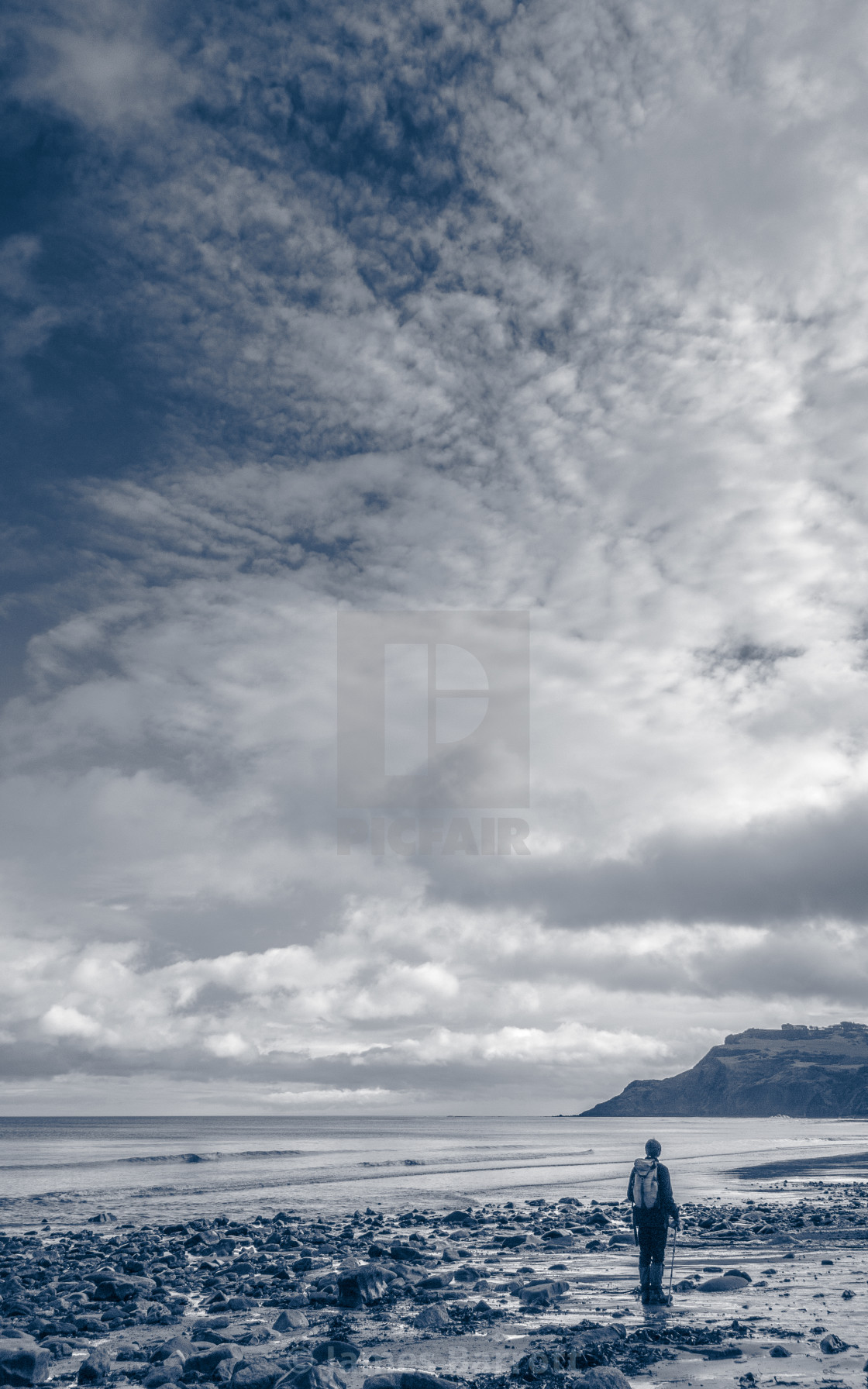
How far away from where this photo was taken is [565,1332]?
12.8m

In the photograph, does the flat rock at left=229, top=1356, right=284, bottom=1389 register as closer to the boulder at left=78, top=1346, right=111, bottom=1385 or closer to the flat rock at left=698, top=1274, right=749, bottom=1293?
the boulder at left=78, top=1346, right=111, bottom=1385

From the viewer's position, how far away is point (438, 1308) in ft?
46.9

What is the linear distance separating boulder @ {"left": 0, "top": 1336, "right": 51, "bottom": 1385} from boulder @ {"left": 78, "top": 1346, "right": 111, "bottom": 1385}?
18.3 inches

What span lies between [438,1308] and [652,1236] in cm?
378

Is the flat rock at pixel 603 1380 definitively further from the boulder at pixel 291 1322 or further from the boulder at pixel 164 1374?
the boulder at pixel 291 1322

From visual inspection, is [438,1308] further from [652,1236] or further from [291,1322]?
[652,1236]

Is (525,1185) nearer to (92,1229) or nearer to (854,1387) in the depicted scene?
(92,1229)

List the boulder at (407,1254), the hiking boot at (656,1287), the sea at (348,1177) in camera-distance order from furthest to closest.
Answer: the sea at (348,1177) < the boulder at (407,1254) < the hiking boot at (656,1287)

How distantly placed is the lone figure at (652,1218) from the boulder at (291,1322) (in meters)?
5.51

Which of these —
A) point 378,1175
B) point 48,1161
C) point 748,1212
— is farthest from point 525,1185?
point 48,1161

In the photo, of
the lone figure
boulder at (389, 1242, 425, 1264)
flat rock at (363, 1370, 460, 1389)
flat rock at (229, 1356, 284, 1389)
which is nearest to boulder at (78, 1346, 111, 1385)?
flat rock at (229, 1356, 284, 1389)

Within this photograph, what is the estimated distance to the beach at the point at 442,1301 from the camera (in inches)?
437

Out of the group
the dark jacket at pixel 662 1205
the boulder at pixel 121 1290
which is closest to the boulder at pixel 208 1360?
the boulder at pixel 121 1290

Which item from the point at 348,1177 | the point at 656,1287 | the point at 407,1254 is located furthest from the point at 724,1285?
the point at 348,1177
